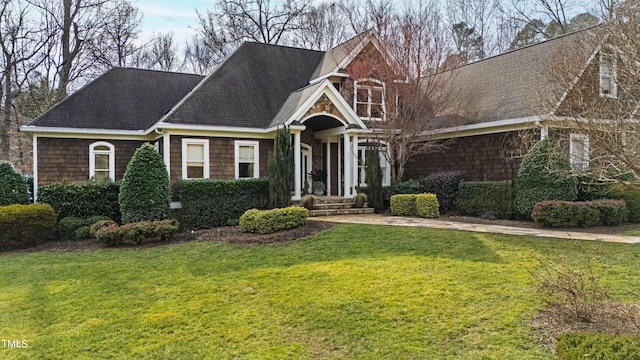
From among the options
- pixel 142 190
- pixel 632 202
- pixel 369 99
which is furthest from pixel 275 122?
pixel 632 202

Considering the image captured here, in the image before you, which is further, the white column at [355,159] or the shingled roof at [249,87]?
the white column at [355,159]

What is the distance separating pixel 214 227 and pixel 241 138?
3.83m

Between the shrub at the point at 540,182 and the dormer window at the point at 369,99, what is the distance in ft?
18.1

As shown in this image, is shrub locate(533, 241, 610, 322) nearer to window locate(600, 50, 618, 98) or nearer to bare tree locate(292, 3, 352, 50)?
window locate(600, 50, 618, 98)

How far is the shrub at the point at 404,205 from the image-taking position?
1431cm

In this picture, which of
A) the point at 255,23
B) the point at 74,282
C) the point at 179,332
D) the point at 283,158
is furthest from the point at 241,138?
the point at 255,23

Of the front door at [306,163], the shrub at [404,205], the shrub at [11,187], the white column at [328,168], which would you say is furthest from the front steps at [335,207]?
the shrub at [11,187]

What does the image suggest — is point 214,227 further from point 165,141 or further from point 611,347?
point 611,347

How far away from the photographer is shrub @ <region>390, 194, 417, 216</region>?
14.3 m

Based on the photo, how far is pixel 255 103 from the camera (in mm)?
16656

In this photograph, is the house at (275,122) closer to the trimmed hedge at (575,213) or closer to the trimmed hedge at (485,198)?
the trimmed hedge at (485,198)

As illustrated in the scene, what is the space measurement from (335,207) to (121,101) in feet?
33.5

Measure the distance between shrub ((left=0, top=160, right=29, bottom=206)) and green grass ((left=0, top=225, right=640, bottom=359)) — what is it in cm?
465

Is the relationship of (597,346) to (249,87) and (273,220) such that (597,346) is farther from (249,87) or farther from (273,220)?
(249,87)
